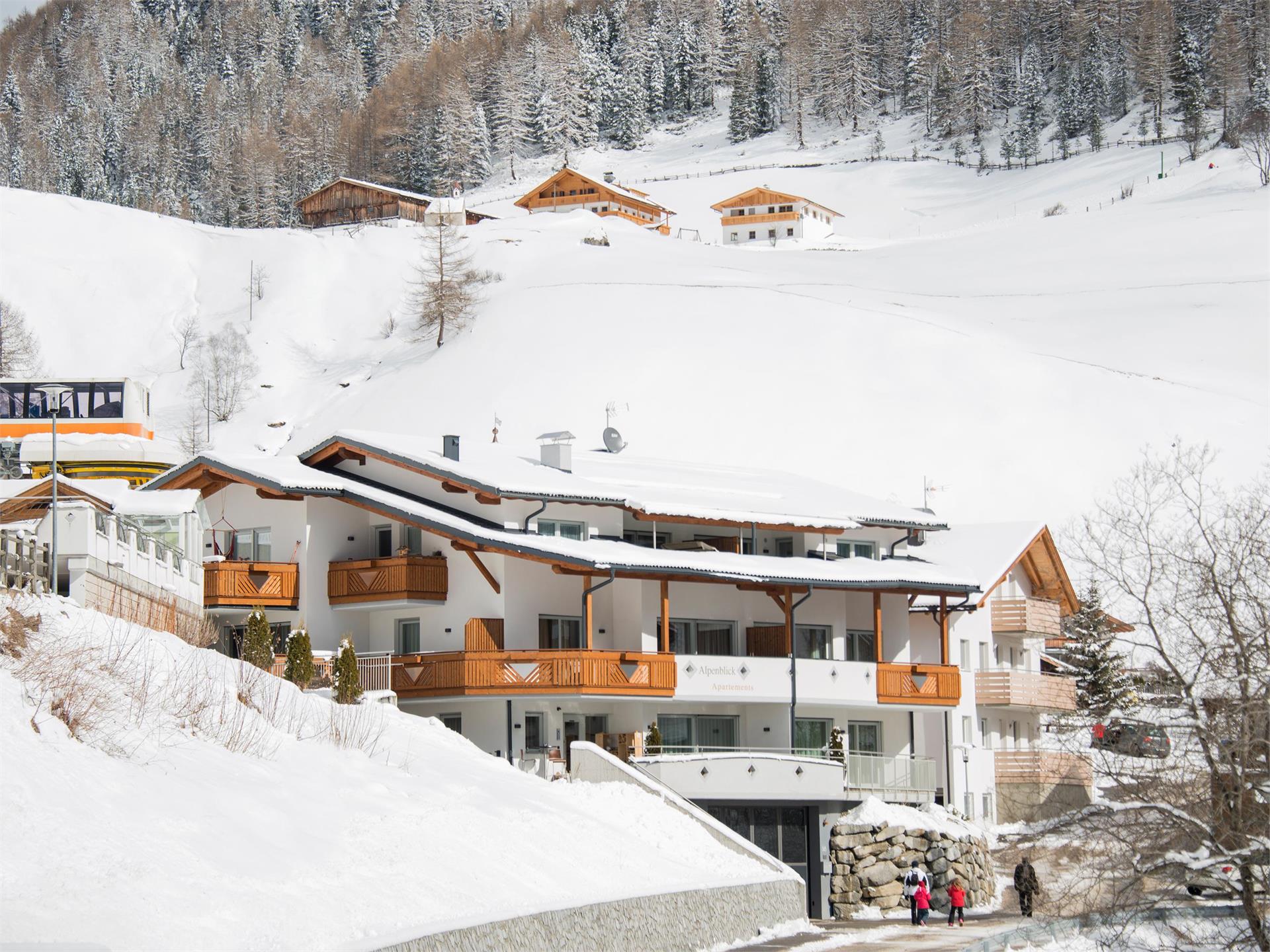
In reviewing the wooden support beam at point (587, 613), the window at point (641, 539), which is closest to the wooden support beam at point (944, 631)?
the window at point (641, 539)

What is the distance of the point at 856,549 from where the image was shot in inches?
1759

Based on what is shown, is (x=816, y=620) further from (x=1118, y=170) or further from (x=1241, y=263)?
(x=1118, y=170)

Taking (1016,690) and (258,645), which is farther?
(1016,690)

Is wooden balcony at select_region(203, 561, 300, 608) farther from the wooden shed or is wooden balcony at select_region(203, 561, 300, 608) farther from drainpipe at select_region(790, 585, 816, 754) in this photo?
the wooden shed

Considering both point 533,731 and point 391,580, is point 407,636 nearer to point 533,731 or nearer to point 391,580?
point 391,580

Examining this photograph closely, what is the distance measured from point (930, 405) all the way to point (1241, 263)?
33145 mm

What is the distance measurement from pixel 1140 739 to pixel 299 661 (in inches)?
610

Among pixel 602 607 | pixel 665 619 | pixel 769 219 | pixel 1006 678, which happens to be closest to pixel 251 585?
pixel 602 607

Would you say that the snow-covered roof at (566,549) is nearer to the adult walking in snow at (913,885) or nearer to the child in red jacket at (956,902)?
the adult walking in snow at (913,885)

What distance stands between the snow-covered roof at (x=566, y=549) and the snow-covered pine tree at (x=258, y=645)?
18.9ft

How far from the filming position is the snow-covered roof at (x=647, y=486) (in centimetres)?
3859

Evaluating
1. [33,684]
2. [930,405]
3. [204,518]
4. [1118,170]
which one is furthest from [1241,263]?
[33,684]

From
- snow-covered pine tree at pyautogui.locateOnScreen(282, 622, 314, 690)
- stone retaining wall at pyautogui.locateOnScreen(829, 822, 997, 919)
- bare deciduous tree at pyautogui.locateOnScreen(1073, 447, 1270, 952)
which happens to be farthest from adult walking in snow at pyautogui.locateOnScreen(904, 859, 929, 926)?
snow-covered pine tree at pyautogui.locateOnScreen(282, 622, 314, 690)

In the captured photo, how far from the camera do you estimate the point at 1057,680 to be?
49.4 meters
